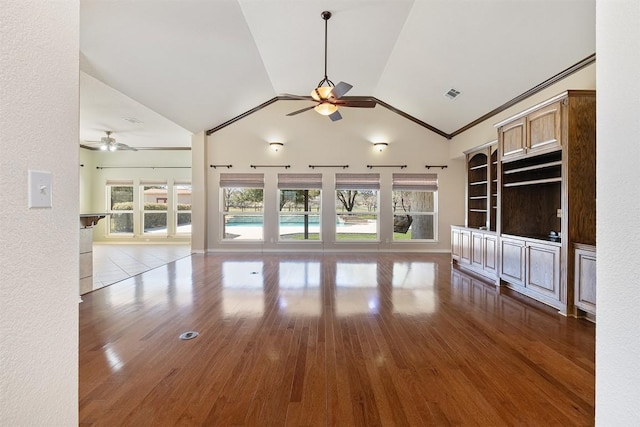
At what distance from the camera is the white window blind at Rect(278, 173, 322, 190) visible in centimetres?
790

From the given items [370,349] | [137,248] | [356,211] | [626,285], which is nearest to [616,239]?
[626,285]

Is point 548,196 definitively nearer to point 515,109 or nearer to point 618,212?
point 515,109

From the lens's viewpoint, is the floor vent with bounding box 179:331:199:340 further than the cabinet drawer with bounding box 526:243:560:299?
No

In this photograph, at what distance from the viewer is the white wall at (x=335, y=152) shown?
781 centimetres

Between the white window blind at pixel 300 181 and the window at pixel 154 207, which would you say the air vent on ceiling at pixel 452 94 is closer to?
the white window blind at pixel 300 181

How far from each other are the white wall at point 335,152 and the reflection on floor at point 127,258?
1.24m

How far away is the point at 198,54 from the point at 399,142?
198 inches

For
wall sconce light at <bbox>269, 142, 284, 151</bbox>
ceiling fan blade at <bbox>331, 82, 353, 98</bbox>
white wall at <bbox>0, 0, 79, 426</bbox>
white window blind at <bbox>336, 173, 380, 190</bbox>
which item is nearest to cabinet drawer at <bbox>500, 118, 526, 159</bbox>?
ceiling fan blade at <bbox>331, 82, 353, 98</bbox>

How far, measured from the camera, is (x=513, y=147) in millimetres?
4250

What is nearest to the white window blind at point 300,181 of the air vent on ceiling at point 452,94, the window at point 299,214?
the window at point 299,214

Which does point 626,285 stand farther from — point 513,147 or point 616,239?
point 513,147

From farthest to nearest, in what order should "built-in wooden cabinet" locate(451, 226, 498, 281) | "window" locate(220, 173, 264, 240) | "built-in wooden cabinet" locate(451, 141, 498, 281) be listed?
"window" locate(220, 173, 264, 240)
"built-in wooden cabinet" locate(451, 141, 498, 281)
"built-in wooden cabinet" locate(451, 226, 498, 281)

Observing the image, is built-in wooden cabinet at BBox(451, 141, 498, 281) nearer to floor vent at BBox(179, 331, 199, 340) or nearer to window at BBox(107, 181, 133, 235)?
floor vent at BBox(179, 331, 199, 340)

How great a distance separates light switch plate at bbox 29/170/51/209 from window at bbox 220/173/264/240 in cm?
703
